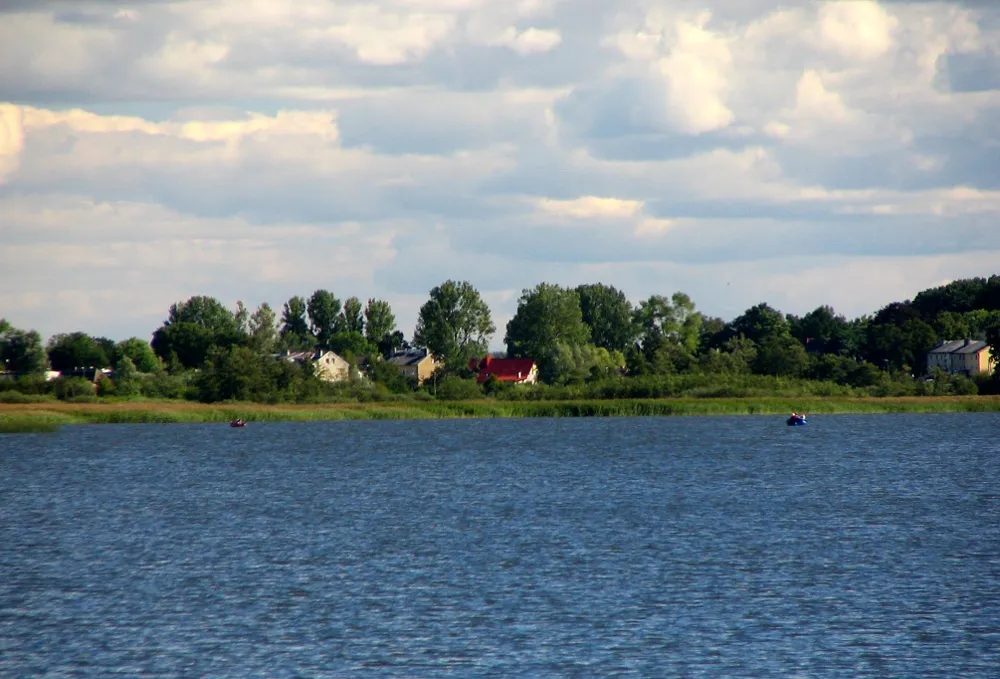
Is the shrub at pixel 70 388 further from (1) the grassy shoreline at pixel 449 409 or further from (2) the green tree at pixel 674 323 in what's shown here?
(2) the green tree at pixel 674 323

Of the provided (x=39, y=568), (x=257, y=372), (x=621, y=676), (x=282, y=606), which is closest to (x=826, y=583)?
(x=621, y=676)

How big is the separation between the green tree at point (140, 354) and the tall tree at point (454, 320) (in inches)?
1691

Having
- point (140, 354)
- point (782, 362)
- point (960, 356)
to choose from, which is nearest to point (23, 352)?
point (140, 354)

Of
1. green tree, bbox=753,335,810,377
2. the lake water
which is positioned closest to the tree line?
green tree, bbox=753,335,810,377

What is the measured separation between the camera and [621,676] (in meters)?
22.0

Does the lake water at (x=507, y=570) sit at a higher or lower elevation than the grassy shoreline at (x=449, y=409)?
lower

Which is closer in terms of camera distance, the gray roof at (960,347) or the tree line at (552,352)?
the tree line at (552,352)

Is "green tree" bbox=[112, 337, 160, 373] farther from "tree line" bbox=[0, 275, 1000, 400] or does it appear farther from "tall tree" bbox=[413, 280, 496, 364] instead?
"tall tree" bbox=[413, 280, 496, 364]

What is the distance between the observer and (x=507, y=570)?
33000 mm

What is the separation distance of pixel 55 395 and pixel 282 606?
95.1 meters

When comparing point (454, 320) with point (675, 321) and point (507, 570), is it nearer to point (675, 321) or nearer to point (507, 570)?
point (675, 321)

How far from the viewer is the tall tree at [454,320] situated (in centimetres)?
17550

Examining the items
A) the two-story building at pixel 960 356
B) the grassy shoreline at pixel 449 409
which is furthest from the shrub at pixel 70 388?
the two-story building at pixel 960 356

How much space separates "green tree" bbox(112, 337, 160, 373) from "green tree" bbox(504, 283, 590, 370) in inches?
2188
